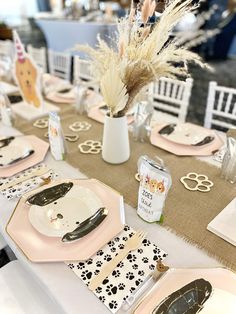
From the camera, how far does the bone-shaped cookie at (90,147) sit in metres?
1.04

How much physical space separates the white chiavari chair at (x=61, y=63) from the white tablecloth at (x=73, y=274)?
1.65 metres

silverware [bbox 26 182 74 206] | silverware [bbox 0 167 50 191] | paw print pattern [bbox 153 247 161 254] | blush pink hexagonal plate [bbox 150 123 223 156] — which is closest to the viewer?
paw print pattern [bbox 153 247 161 254]

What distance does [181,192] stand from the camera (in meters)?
0.82

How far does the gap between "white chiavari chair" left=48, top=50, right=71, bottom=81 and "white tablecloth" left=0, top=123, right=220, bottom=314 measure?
65.1 inches

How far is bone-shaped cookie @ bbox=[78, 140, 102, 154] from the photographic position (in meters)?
1.04

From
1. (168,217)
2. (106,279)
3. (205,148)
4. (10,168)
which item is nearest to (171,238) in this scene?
(168,217)

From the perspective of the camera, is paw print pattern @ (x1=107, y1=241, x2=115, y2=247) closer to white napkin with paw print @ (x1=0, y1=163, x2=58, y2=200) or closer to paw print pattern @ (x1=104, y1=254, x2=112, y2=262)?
paw print pattern @ (x1=104, y1=254, x2=112, y2=262)

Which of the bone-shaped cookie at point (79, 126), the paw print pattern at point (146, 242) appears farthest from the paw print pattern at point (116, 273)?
the bone-shaped cookie at point (79, 126)

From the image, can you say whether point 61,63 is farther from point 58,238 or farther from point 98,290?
point 98,290

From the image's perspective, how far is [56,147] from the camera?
38.1 inches

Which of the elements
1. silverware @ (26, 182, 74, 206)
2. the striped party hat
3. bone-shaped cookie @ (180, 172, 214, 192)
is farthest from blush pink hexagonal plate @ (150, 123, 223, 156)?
the striped party hat

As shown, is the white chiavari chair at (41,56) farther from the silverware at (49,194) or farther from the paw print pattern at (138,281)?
the paw print pattern at (138,281)

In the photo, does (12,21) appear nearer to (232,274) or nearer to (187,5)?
(187,5)

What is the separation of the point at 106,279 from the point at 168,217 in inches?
9.7
